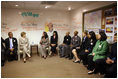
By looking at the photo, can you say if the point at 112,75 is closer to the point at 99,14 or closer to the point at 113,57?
the point at 113,57

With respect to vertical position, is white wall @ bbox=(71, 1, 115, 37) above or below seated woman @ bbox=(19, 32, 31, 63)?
above

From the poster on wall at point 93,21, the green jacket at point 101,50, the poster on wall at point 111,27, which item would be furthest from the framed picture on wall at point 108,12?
the green jacket at point 101,50

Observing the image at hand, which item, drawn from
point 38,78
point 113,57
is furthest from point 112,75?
point 38,78

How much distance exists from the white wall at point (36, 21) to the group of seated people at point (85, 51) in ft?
2.94

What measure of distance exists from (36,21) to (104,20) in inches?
126

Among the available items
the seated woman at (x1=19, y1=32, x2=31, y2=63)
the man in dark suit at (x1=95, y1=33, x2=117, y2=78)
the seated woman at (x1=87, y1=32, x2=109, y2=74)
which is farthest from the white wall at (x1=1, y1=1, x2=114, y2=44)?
the man in dark suit at (x1=95, y1=33, x2=117, y2=78)

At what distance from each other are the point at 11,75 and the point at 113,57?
8.72 ft

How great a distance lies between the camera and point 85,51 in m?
3.74

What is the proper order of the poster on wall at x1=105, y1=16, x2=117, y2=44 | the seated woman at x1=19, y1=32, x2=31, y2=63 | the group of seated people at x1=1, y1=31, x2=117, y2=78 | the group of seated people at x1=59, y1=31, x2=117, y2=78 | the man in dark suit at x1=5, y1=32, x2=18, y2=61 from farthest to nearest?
the seated woman at x1=19, y1=32, x2=31, y2=63, the man in dark suit at x1=5, y1=32, x2=18, y2=61, the poster on wall at x1=105, y1=16, x2=117, y2=44, the group of seated people at x1=1, y1=31, x2=117, y2=78, the group of seated people at x1=59, y1=31, x2=117, y2=78

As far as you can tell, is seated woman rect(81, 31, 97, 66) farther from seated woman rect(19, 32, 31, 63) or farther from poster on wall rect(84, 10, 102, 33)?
seated woman rect(19, 32, 31, 63)

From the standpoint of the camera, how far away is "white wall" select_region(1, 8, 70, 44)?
517 cm

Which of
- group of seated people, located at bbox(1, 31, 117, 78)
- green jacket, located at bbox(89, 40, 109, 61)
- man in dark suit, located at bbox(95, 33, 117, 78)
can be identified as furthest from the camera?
green jacket, located at bbox(89, 40, 109, 61)

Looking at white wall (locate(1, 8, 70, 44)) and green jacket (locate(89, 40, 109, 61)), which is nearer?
green jacket (locate(89, 40, 109, 61))

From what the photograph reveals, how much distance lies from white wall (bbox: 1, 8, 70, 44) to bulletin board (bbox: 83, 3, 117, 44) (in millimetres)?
1514
